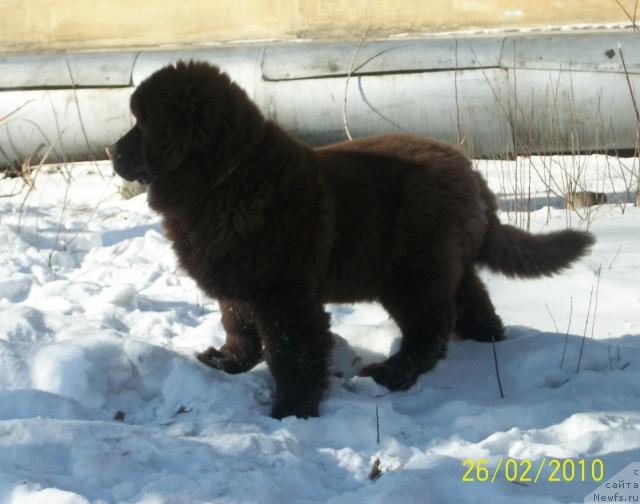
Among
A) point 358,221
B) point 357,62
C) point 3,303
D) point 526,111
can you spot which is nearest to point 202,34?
point 357,62

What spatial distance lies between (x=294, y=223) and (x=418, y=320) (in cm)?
72

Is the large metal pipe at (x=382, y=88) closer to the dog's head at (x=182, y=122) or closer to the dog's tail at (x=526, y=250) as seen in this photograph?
the dog's tail at (x=526, y=250)

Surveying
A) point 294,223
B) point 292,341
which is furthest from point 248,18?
point 292,341

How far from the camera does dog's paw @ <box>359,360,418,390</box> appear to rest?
11.9 feet

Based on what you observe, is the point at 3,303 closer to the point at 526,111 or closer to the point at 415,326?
the point at 415,326

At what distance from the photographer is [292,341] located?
3400mm

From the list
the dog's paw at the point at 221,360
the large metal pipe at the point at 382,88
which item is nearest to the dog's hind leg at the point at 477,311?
the dog's paw at the point at 221,360

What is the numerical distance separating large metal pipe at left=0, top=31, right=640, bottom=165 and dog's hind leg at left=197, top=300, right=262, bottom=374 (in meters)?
3.39

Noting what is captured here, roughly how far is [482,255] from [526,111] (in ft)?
11.9

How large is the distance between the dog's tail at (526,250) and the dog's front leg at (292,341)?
3.40 feet

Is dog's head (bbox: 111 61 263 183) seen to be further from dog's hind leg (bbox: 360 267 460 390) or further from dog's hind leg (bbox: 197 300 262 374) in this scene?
dog's hind leg (bbox: 360 267 460 390)

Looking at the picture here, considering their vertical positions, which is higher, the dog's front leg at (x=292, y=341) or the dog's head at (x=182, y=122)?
the dog's head at (x=182, y=122)

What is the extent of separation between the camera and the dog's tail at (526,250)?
406cm

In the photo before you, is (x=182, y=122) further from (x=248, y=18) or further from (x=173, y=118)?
(x=248, y=18)
